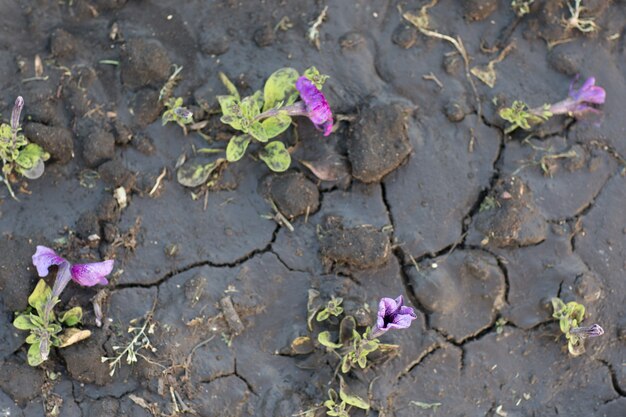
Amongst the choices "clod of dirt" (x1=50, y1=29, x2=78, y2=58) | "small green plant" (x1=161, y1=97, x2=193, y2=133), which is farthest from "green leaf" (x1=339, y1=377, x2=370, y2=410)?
"clod of dirt" (x1=50, y1=29, x2=78, y2=58)

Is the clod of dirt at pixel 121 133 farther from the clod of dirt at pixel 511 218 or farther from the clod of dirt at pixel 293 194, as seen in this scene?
the clod of dirt at pixel 511 218

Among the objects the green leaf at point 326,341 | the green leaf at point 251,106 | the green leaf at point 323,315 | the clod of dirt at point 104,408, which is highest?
the green leaf at point 251,106

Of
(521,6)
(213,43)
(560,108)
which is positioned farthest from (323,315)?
(521,6)

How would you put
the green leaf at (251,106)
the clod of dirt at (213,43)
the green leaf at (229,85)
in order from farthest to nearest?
1. the clod of dirt at (213,43)
2. the green leaf at (229,85)
3. the green leaf at (251,106)

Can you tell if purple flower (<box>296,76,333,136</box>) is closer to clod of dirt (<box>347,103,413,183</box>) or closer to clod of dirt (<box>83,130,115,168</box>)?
clod of dirt (<box>347,103,413,183</box>)

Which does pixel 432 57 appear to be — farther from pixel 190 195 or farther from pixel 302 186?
pixel 190 195

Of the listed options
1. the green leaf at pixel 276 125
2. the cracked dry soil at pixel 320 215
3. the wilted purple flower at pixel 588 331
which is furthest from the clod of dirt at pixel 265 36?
the wilted purple flower at pixel 588 331

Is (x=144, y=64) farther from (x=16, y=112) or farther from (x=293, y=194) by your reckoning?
(x=293, y=194)
